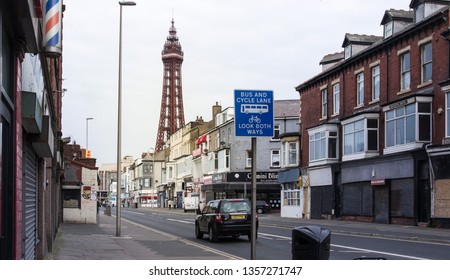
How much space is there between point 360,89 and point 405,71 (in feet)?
17.7

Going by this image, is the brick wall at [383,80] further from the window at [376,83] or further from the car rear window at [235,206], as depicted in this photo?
the car rear window at [235,206]

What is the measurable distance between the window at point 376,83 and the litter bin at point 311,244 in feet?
96.4

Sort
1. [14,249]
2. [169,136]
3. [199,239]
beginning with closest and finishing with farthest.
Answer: [14,249], [199,239], [169,136]

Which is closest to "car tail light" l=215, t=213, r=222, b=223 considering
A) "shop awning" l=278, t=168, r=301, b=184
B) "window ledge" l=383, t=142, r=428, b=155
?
"window ledge" l=383, t=142, r=428, b=155

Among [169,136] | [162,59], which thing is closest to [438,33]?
[162,59]

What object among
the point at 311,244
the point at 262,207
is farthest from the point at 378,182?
the point at 311,244

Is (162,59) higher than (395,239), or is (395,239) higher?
(162,59)

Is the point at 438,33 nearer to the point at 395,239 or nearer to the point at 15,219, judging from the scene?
the point at 395,239

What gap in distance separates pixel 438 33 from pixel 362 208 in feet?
38.4

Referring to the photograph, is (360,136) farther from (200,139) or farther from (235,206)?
(200,139)

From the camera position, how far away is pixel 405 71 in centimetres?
3145

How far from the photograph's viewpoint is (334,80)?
129ft

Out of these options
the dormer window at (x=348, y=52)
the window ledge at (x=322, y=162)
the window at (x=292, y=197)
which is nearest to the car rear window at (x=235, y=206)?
the window ledge at (x=322, y=162)

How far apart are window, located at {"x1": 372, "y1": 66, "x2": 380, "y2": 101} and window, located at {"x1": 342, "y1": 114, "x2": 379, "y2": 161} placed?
4.40ft
